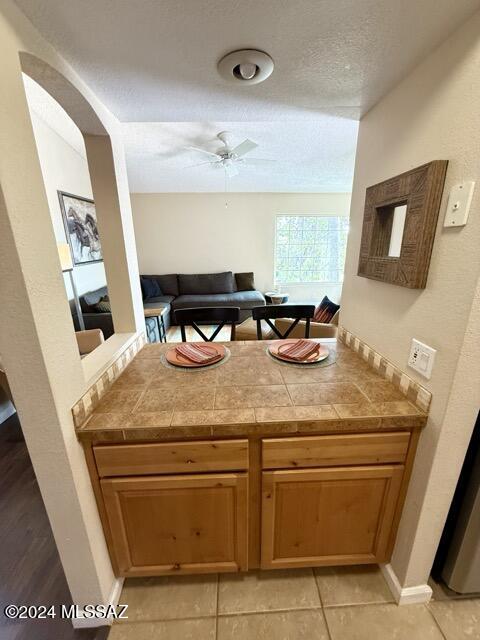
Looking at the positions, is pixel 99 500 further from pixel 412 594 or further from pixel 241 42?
pixel 241 42

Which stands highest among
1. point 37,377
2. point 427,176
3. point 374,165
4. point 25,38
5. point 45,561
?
point 25,38

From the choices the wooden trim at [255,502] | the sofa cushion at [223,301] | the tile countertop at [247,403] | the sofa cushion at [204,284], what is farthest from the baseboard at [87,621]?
the sofa cushion at [204,284]

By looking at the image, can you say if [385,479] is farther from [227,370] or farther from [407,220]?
[407,220]

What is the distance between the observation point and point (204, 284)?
17.6 feet

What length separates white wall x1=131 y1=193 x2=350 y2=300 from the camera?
532 centimetres

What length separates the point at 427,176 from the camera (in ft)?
2.93

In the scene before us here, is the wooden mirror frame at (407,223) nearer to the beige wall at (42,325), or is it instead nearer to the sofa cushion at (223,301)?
the beige wall at (42,325)

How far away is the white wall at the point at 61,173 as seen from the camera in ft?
9.70

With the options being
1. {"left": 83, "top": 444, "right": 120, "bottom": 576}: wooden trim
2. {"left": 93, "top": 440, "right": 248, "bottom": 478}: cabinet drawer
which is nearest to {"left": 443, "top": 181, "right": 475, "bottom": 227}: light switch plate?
{"left": 93, "top": 440, "right": 248, "bottom": 478}: cabinet drawer

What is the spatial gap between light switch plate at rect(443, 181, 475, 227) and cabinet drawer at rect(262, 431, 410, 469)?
2.53 feet

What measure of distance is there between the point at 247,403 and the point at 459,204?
979 millimetres

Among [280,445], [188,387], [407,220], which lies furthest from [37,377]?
[407,220]

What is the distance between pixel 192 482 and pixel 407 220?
1.32 metres

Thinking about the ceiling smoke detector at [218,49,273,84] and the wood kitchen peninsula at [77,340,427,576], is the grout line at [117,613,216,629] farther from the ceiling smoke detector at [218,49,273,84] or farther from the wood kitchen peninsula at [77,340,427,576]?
the ceiling smoke detector at [218,49,273,84]
